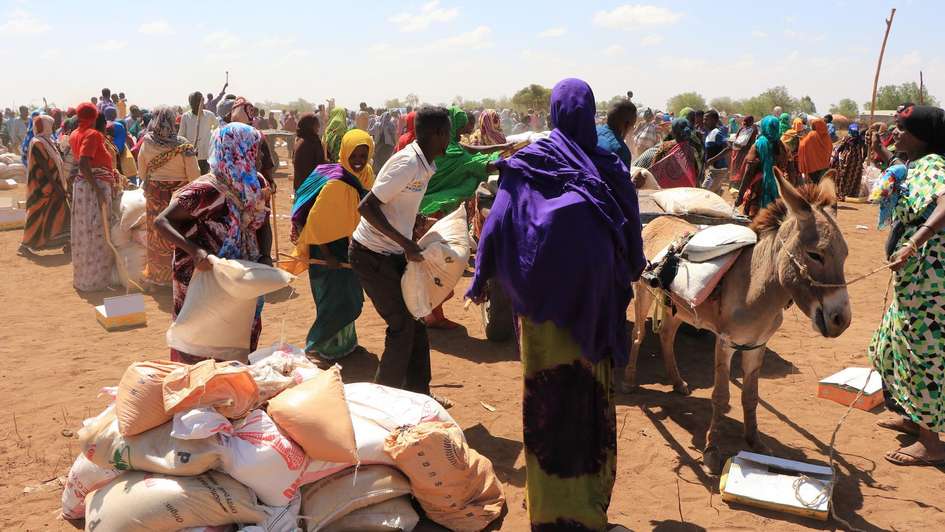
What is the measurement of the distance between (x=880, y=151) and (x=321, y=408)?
498cm

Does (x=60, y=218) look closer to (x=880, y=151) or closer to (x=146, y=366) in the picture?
(x=146, y=366)

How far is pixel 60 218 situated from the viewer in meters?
11.3

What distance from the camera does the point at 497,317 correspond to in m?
7.01

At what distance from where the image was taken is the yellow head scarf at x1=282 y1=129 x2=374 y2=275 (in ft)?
19.0

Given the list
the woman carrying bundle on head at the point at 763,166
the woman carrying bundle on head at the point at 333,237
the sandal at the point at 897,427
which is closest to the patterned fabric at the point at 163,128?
the woman carrying bundle on head at the point at 333,237

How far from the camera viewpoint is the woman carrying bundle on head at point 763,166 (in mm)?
7227

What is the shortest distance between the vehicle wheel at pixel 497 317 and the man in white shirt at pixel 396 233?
1.90 metres

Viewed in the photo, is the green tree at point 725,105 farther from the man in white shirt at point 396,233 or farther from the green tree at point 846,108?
the man in white shirt at point 396,233

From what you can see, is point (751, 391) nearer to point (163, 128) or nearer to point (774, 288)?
point (774, 288)

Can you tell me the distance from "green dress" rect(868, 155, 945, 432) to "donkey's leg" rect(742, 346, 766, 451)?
0.95m

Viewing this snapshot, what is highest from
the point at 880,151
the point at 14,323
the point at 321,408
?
the point at 880,151

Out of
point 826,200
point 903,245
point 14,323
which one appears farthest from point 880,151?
point 14,323

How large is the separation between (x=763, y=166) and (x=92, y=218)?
7803 mm

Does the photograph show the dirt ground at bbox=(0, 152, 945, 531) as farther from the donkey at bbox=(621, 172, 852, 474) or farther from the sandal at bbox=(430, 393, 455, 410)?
the donkey at bbox=(621, 172, 852, 474)
